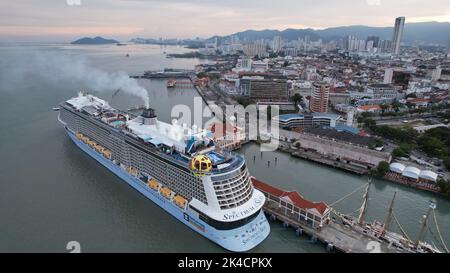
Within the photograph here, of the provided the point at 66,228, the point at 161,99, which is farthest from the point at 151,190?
the point at 161,99

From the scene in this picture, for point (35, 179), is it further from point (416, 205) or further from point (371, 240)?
point (416, 205)

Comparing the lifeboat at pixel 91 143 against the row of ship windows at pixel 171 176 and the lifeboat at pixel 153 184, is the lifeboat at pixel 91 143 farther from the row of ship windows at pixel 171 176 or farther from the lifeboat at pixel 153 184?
the lifeboat at pixel 153 184

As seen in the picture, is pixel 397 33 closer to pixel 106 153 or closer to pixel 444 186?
pixel 444 186

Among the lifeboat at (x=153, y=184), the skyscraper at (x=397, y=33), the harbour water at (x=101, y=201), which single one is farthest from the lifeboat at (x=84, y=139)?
the skyscraper at (x=397, y=33)

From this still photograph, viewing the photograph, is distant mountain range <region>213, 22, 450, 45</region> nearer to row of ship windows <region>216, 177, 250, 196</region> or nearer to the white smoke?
the white smoke

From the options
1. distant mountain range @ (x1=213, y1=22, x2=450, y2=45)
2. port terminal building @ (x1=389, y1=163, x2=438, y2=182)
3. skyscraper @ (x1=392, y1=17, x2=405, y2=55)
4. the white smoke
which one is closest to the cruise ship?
the white smoke

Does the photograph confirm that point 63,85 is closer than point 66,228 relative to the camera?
No

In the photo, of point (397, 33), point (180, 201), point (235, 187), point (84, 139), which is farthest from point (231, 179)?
point (397, 33)
